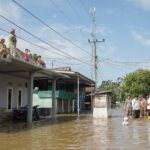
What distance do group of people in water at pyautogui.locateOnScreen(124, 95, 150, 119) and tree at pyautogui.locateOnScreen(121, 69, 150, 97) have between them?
37.4m

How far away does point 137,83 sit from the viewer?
71.9 metres

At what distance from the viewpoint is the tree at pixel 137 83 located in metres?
70.9

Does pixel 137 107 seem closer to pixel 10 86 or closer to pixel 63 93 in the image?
pixel 10 86

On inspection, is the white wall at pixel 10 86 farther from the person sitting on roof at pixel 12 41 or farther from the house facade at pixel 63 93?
the person sitting on roof at pixel 12 41

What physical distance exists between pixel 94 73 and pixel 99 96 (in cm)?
1838

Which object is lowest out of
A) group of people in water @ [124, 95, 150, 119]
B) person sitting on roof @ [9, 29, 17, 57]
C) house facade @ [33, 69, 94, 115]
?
group of people in water @ [124, 95, 150, 119]

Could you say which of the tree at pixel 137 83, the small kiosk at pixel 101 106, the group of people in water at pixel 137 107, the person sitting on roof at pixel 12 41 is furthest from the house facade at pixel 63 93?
the tree at pixel 137 83

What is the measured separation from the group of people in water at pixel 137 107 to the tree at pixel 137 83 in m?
37.4

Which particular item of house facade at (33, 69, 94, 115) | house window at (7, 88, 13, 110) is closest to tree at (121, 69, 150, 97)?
house facade at (33, 69, 94, 115)

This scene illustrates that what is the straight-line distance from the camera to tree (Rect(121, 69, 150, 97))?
70856 millimetres

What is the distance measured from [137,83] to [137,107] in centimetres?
4086

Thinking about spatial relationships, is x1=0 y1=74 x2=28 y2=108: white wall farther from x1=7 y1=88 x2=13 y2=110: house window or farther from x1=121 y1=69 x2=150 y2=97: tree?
x1=121 y1=69 x2=150 y2=97: tree

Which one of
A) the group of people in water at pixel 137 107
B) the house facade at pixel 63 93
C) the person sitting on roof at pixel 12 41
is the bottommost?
the group of people in water at pixel 137 107

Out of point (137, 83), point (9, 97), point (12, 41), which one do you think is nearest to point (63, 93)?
point (9, 97)
